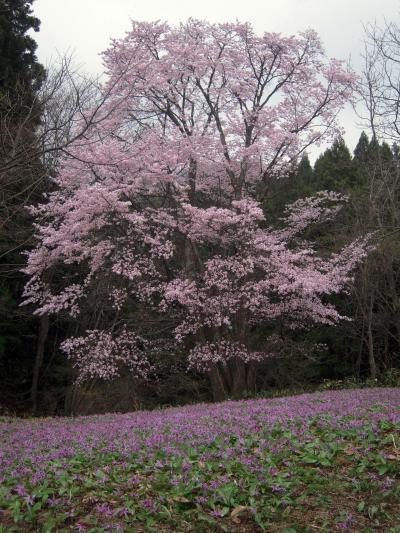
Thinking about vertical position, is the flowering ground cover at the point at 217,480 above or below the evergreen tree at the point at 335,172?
below

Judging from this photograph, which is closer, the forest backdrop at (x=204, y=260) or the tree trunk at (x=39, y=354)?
the forest backdrop at (x=204, y=260)

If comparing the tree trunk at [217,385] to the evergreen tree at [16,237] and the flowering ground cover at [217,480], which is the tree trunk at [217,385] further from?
the flowering ground cover at [217,480]

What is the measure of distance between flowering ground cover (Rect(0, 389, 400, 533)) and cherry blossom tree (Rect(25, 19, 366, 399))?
695 centimetres

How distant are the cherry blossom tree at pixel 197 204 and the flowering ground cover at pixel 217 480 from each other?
6.95 meters

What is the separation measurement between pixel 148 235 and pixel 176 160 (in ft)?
6.93

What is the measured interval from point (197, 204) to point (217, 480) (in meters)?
11.8

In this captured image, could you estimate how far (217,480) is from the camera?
443 cm

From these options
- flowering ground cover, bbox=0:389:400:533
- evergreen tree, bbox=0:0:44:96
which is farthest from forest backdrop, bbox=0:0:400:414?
flowering ground cover, bbox=0:389:400:533

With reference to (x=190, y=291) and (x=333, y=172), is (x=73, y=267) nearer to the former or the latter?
(x=190, y=291)

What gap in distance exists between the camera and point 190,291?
1288cm

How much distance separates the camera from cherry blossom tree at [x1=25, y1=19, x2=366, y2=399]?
13.4 meters

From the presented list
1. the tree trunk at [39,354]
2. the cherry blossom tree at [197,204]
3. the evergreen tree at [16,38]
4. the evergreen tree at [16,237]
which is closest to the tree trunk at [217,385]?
the cherry blossom tree at [197,204]

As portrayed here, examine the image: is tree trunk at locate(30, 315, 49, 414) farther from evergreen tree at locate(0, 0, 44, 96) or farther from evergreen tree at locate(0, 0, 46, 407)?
evergreen tree at locate(0, 0, 44, 96)

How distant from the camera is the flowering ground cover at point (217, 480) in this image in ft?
12.8
